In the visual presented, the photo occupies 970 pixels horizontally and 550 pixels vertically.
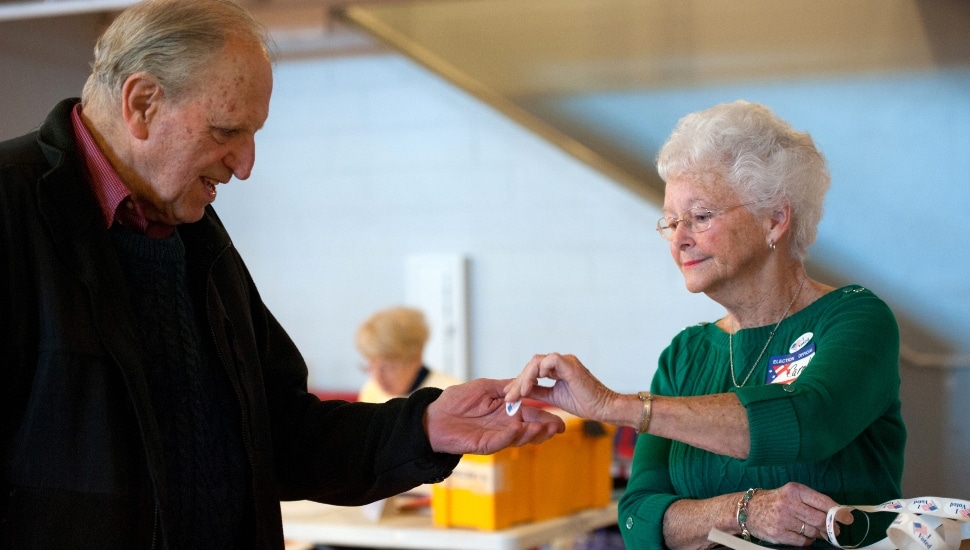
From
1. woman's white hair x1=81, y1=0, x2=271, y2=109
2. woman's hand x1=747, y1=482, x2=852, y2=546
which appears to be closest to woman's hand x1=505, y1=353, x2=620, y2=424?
woman's hand x1=747, y1=482, x2=852, y2=546

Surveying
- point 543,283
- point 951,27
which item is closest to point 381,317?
point 543,283

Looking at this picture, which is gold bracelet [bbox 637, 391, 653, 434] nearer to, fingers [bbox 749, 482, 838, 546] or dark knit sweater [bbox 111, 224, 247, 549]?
fingers [bbox 749, 482, 838, 546]

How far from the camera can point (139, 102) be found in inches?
54.9

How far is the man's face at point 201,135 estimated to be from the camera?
4.62ft

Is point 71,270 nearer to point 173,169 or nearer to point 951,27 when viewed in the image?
point 173,169

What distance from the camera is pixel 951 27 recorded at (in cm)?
428

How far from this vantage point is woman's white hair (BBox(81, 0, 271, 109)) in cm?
139

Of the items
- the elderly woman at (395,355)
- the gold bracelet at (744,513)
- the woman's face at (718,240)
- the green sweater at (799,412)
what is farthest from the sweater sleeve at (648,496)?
the elderly woman at (395,355)

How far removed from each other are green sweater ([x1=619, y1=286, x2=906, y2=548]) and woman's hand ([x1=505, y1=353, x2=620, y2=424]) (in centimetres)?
20

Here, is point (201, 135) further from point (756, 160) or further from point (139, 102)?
point (756, 160)

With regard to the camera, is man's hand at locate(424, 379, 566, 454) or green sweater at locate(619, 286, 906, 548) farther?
man's hand at locate(424, 379, 566, 454)

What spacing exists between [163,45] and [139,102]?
84 mm

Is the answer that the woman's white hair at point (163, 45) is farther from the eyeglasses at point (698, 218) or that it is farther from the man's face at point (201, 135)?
the eyeglasses at point (698, 218)

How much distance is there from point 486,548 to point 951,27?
9.75 ft
